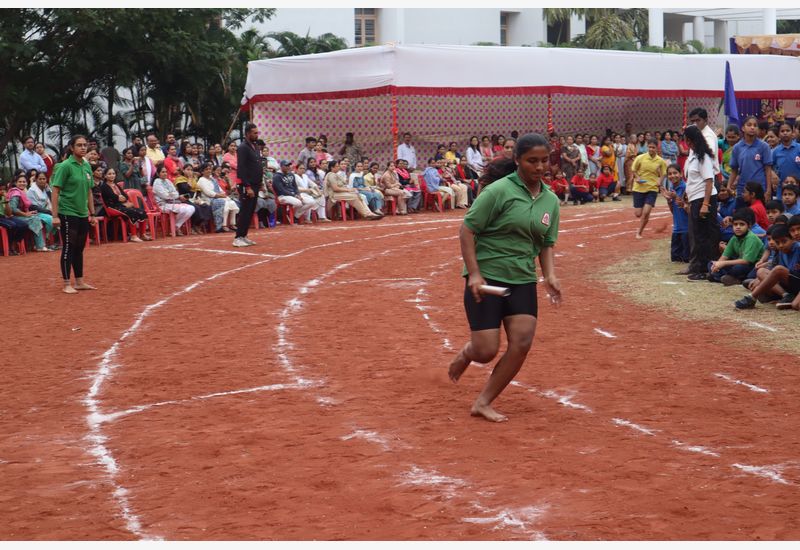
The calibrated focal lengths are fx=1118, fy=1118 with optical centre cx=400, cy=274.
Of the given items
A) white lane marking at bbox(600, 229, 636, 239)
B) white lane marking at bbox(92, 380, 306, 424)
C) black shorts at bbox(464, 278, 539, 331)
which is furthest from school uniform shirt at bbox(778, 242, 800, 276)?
white lane marking at bbox(600, 229, 636, 239)

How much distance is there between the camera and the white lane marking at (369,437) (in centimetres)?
652

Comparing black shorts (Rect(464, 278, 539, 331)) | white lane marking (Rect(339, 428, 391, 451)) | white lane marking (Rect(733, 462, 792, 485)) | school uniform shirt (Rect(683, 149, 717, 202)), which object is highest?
school uniform shirt (Rect(683, 149, 717, 202))

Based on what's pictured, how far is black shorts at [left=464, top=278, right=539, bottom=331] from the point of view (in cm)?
687

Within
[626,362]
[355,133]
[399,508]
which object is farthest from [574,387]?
[355,133]

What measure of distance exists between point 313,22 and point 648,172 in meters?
23.9

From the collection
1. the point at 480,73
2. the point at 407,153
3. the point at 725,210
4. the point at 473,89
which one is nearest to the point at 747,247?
the point at 725,210

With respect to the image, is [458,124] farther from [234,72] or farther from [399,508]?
[399,508]

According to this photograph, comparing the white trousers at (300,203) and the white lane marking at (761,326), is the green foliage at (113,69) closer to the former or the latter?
the white trousers at (300,203)

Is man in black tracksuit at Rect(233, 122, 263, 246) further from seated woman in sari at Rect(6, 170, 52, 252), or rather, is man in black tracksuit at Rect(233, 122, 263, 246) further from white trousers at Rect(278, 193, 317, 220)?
white trousers at Rect(278, 193, 317, 220)

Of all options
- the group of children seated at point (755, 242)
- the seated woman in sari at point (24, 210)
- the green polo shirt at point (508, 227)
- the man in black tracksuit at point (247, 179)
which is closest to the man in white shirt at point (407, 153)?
the man in black tracksuit at point (247, 179)

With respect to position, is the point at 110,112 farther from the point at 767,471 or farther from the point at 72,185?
the point at 767,471

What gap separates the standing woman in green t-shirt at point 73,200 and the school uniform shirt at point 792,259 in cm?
777

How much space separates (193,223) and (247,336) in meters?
10.9

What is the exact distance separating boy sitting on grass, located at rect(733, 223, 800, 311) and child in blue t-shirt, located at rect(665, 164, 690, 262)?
9.78ft
